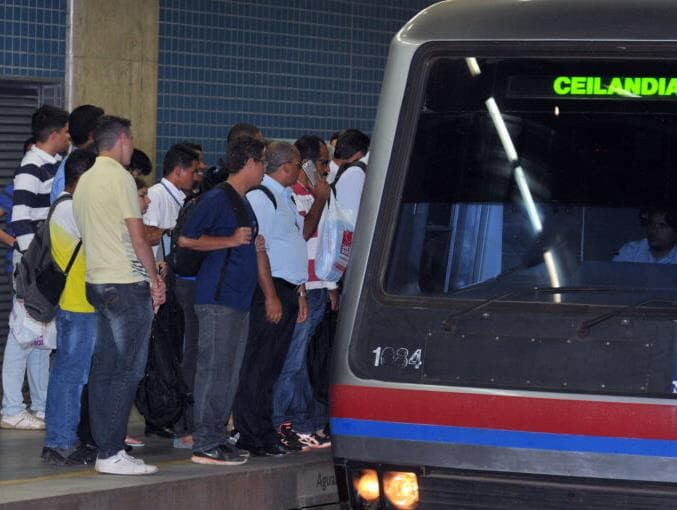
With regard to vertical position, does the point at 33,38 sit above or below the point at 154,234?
above

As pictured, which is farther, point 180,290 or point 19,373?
point 19,373

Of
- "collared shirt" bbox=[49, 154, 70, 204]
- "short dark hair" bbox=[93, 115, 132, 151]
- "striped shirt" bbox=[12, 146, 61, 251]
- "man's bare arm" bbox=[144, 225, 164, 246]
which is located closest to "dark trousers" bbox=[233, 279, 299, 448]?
"man's bare arm" bbox=[144, 225, 164, 246]

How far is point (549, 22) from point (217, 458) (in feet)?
12.3

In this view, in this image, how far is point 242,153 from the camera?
887 cm

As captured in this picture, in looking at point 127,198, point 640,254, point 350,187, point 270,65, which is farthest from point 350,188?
point 640,254

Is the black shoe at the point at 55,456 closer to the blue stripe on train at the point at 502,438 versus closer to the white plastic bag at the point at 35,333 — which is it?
the white plastic bag at the point at 35,333

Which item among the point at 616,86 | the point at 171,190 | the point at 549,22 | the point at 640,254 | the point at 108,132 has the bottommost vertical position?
the point at 640,254

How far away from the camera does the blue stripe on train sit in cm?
570

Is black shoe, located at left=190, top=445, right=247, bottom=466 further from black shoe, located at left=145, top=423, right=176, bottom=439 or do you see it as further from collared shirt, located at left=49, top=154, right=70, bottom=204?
collared shirt, located at left=49, top=154, right=70, bottom=204

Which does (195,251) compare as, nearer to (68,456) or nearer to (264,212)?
(264,212)

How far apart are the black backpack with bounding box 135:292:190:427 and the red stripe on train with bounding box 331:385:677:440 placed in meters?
3.45

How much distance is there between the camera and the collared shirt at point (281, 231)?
927 cm

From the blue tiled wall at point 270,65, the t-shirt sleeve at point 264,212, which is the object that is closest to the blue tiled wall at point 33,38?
the blue tiled wall at point 270,65

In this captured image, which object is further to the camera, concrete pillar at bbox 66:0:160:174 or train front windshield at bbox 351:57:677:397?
concrete pillar at bbox 66:0:160:174
